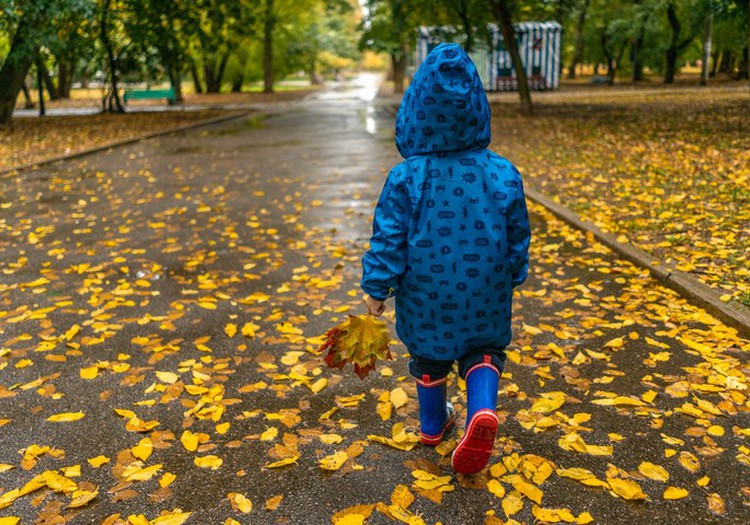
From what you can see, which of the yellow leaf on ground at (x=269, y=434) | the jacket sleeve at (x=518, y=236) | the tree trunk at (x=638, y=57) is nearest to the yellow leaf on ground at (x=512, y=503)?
the jacket sleeve at (x=518, y=236)

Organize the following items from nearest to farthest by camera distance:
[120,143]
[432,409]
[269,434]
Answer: [432,409] < [269,434] < [120,143]

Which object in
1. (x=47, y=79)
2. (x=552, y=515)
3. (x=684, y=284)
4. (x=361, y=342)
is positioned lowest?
(x=552, y=515)

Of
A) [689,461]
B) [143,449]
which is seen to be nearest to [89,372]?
[143,449]

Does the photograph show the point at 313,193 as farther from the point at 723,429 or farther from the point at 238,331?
the point at 723,429

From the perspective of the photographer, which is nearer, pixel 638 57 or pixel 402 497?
pixel 402 497

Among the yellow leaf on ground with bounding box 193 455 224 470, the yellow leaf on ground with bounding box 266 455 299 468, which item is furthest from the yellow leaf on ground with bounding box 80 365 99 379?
the yellow leaf on ground with bounding box 266 455 299 468

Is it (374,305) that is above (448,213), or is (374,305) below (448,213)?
below

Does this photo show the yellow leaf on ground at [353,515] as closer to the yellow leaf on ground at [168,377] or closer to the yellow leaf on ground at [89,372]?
the yellow leaf on ground at [168,377]

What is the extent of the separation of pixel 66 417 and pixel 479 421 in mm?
2288

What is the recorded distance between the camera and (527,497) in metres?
2.76

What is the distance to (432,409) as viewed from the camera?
305 cm

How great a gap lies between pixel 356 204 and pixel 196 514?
656 centimetres

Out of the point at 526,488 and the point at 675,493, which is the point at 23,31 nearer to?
the point at 526,488

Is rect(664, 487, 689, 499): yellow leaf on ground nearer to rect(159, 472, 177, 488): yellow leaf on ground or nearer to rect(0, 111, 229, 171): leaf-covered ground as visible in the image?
rect(159, 472, 177, 488): yellow leaf on ground
